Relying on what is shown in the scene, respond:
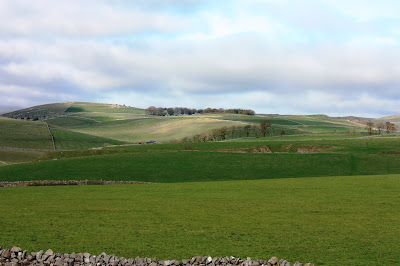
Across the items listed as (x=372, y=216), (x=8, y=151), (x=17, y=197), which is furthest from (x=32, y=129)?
(x=372, y=216)

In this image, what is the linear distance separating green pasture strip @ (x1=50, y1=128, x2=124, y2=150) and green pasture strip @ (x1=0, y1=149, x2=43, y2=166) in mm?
19069

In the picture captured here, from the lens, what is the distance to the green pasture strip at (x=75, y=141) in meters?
158

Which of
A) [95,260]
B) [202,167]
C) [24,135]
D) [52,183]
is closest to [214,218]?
[95,260]

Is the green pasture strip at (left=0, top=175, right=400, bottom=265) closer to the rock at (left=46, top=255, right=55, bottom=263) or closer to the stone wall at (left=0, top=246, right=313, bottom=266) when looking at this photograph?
the stone wall at (left=0, top=246, right=313, bottom=266)

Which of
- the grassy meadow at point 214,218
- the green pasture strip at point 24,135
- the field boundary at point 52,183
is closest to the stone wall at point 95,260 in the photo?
the grassy meadow at point 214,218

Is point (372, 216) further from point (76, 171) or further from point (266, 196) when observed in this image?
point (76, 171)

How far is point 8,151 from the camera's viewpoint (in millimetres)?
131250

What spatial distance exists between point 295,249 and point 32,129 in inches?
6680

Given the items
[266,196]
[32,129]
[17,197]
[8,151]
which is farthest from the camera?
[32,129]

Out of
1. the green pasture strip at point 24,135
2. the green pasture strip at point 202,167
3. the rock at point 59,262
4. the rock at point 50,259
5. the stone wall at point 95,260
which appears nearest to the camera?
the stone wall at point 95,260

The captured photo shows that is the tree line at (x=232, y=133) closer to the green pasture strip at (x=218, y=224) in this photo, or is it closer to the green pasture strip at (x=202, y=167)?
the green pasture strip at (x=202, y=167)

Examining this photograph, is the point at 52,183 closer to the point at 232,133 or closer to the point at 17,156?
the point at 17,156

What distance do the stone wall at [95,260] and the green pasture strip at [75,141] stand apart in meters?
141

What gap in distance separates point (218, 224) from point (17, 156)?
116272 millimetres
